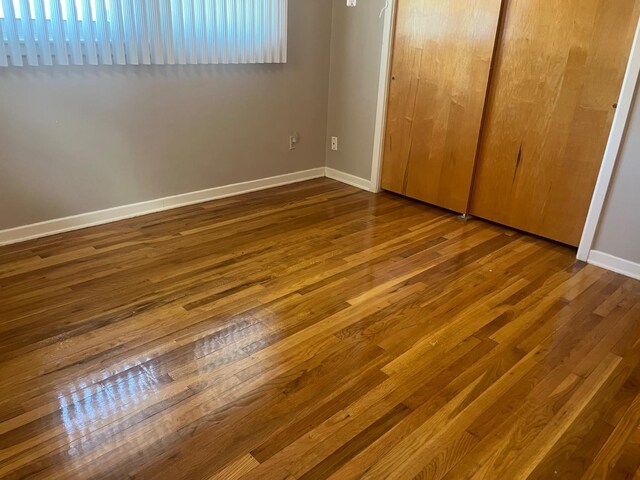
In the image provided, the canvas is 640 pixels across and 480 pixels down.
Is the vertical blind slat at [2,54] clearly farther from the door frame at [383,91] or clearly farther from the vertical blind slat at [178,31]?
the door frame at [383,91]

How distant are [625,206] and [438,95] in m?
1.36

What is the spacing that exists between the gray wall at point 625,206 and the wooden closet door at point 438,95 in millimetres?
865

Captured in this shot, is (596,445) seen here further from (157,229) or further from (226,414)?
(157,229)

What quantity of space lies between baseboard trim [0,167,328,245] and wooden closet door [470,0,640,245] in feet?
5.05

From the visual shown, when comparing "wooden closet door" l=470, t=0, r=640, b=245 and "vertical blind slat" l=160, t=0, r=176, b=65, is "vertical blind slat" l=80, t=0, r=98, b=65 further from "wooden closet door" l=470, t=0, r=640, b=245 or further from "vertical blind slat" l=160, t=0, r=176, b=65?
"wooden closet door" l=470, t=0, r=640, b=245

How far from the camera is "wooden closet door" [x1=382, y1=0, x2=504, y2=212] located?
3.11m

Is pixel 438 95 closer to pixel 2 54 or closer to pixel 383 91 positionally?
pixel 383 91

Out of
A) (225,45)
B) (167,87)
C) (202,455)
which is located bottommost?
(202,455)

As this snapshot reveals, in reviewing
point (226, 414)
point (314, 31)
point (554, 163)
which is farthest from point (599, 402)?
point (314, 31)

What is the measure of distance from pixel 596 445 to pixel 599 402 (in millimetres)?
231

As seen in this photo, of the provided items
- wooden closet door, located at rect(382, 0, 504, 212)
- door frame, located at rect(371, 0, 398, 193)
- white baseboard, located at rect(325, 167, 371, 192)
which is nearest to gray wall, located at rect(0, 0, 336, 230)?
white baseboard, located at rect(325, 167, 371, 192)

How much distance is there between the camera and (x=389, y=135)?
3775 millimetres

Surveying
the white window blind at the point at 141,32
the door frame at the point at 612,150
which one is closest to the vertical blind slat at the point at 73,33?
the white window blind at the point at 141,32

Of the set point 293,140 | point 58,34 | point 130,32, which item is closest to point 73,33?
point 58,34
